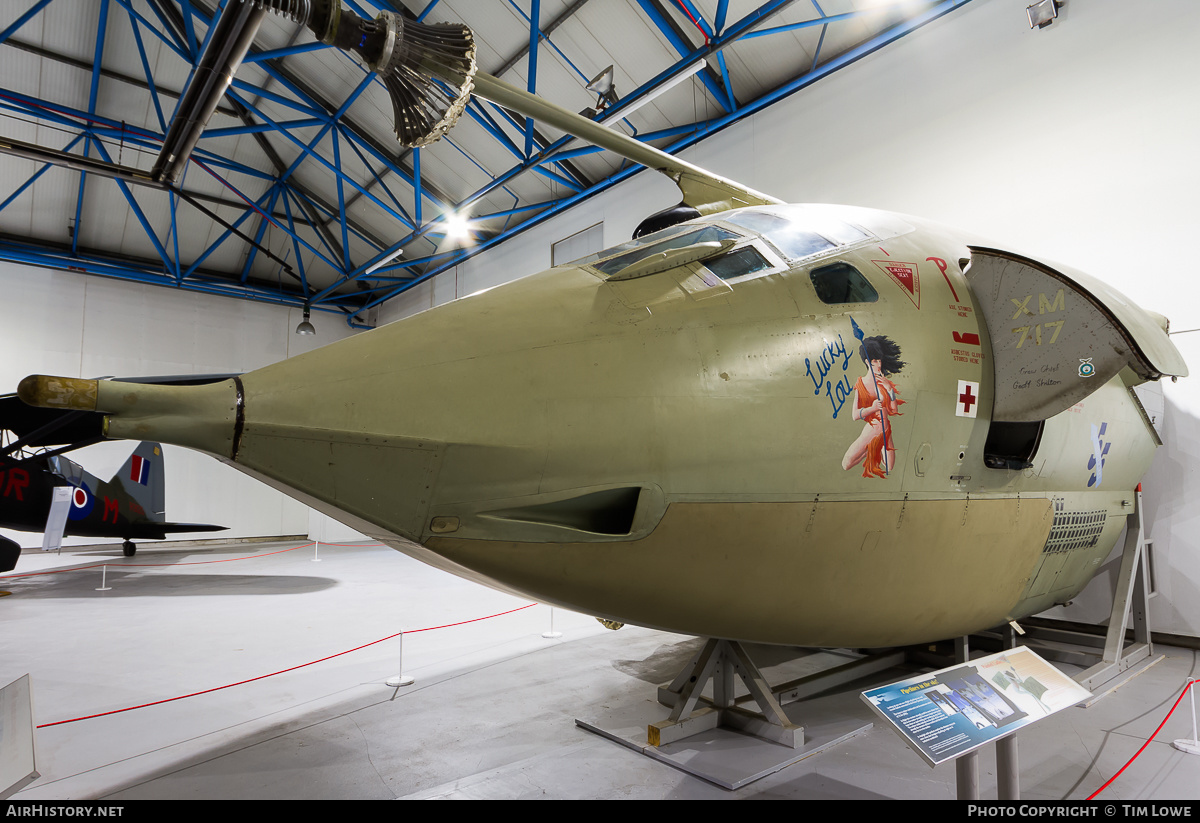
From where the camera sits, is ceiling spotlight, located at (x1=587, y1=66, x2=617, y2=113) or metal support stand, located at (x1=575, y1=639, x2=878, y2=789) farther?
ceiling spotlight, located at (x1=587, y1=66, x2=617, y2=113)

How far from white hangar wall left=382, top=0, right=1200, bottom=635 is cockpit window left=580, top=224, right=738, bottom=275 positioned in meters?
5.99

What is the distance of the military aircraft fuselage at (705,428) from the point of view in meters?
2.37

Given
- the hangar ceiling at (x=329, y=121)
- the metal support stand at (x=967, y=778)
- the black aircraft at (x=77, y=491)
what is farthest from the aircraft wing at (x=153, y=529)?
the metal support stand at (x=967, y=778)

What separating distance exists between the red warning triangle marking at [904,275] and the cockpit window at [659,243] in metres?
0.86

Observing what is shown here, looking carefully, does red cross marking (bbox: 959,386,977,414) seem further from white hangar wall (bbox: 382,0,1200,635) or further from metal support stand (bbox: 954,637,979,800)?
white hangar wall (bbox: 382,0,1200,635)

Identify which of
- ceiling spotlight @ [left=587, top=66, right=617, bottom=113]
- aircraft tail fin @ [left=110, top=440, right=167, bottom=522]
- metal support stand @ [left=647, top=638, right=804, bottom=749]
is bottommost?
metal support stand @ [left=647, top=638, right=804, bottom=749]

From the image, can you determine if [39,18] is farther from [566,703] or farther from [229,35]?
[566,703]

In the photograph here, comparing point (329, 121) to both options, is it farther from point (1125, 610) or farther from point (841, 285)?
point (1125, 610)

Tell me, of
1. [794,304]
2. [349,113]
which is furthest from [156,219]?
[794,304]

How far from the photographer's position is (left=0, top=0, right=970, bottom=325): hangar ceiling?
379 inches

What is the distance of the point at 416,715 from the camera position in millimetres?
4676

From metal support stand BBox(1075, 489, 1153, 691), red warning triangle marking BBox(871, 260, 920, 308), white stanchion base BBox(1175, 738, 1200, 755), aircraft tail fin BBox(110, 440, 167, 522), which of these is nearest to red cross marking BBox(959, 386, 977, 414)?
red warning triangle marking BBox(871, 260, 920, 308)

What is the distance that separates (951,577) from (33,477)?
14.4m
